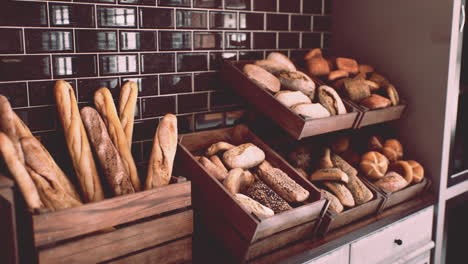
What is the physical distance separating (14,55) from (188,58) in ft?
2.33

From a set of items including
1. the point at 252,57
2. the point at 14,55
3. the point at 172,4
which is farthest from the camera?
the point at 252,57

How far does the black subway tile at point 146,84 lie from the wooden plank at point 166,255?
2.27 feet

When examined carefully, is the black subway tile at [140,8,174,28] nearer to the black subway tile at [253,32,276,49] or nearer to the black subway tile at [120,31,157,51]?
the black subway tile at [120,31,157,51]

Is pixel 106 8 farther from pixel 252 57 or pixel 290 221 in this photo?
pixel 290 221

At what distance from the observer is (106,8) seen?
1.60 metres

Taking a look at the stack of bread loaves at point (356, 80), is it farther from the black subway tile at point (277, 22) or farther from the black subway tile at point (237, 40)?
the black subway tile at point (237, 40)

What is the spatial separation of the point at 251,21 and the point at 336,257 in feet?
3.94

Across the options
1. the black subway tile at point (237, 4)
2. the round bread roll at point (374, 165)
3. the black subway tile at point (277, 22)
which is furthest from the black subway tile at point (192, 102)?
the round bread roll at point (374, 165)

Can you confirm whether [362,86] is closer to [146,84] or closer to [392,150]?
[392,150]

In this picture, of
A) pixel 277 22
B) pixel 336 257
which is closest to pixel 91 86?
pixel 277 22

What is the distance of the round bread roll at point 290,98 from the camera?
1.71 meters

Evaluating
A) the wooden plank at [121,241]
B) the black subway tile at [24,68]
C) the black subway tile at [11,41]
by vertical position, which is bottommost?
the wooden plank at [121,241]

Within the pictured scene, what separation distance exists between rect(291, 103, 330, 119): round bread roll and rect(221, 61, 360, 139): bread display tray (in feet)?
0.09

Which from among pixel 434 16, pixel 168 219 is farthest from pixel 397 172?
pixel 168 219
